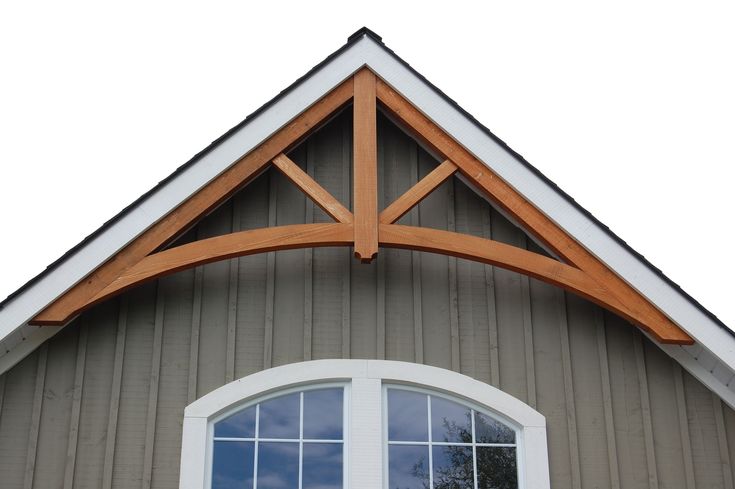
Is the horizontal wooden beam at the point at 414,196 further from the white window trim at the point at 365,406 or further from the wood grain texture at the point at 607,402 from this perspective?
the wood grain texture at the point at 607,402

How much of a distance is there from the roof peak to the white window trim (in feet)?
8.56

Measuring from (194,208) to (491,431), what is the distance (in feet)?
9.46

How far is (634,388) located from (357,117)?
309 cm

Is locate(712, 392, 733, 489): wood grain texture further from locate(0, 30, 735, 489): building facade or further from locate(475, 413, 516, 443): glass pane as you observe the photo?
locate(475, 413, 516, 443): glass pane

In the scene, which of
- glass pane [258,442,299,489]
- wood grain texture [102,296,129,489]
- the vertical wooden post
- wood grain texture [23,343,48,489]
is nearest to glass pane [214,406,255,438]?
glass pane [258,442,299,489]

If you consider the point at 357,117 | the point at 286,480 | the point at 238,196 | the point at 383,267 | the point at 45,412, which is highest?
the point at 357,117

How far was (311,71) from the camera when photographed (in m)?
7.88

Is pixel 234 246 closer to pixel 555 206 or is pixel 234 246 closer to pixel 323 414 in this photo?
pixel 323 414

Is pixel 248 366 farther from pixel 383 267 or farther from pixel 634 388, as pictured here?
A: pixel 634 388

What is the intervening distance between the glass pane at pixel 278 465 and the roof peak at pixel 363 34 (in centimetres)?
327

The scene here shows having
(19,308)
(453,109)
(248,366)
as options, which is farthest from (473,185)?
(19,308)

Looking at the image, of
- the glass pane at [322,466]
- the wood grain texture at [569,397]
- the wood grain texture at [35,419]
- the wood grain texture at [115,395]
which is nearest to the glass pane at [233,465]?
the glass pane at [322,466]

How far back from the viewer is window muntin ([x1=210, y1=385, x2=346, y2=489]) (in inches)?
289

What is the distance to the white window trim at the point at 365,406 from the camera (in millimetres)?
7309
